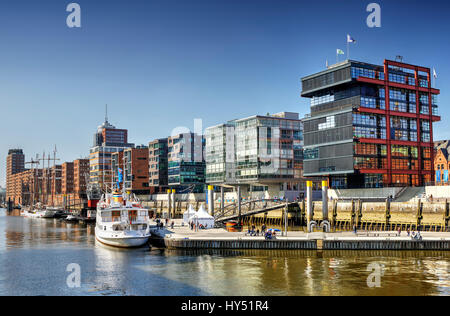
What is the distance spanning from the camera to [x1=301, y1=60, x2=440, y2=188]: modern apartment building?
11656 centimetres

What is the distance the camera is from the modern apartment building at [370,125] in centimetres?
11656

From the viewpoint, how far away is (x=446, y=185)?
8912 centimetres

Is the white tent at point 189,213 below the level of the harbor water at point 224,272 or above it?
above

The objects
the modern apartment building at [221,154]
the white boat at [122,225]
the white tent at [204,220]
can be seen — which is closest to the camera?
the white boat at [122,225]

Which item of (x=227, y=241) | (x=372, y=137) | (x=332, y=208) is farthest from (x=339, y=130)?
(x=227, y=241)

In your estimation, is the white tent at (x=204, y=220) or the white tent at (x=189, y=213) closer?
the white tent at (x=204, y=220)

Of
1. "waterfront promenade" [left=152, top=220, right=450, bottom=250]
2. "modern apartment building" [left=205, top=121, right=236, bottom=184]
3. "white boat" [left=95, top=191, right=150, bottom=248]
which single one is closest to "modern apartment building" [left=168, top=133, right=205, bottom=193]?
"modern apartment building" [left=205, top=121, right=236, bottom=184]

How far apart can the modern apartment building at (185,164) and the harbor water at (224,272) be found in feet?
387

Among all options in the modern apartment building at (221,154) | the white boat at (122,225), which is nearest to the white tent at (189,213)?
the white boat at (122,225)

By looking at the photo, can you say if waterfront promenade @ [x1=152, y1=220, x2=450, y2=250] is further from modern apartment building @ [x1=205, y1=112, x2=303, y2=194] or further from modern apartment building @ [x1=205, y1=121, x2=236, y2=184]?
modern apartment building @ [x1=205, y1=121, x2=236, y2=184]

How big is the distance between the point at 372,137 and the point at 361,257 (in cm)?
6233

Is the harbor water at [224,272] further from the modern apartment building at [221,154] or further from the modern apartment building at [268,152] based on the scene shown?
the modern apartment building at [221,154]

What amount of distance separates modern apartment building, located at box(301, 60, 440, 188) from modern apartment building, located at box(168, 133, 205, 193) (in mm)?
73443
